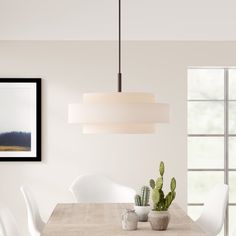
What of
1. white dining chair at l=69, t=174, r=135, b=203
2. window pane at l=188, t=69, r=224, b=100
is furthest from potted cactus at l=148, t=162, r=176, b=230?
window pane at l=188, t=69, r=224, b=100

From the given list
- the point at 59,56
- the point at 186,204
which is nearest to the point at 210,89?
the point at 186,204

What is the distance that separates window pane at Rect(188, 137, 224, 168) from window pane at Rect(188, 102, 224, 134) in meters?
0.09

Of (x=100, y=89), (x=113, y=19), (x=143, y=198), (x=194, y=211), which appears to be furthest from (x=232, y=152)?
(x=143, y=198)

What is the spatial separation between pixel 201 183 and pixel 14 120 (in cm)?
208

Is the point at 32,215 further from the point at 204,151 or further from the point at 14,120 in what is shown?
the point at 204,151

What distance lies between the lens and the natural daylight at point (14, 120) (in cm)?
585

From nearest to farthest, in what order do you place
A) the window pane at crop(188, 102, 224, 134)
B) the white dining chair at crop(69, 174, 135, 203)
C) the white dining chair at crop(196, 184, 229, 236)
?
the white dining chair at crop(196, 184, 229, 236) < the white dining chair at crop(69, 174, 135, 203) < the window pane at crop(188, 102, 224, 134)

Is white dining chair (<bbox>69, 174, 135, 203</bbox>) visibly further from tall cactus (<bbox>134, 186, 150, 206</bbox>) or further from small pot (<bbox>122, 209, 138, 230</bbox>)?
small pot (<bbox>122, 209, 138, 230</bbox>)

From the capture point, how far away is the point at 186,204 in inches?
233

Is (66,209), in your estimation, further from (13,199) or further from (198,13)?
(198,13)

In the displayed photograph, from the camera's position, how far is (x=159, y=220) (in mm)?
3562

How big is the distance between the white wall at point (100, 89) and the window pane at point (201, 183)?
0.74ft

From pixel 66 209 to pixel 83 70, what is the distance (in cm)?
188

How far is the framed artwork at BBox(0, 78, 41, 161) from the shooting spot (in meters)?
5.84
